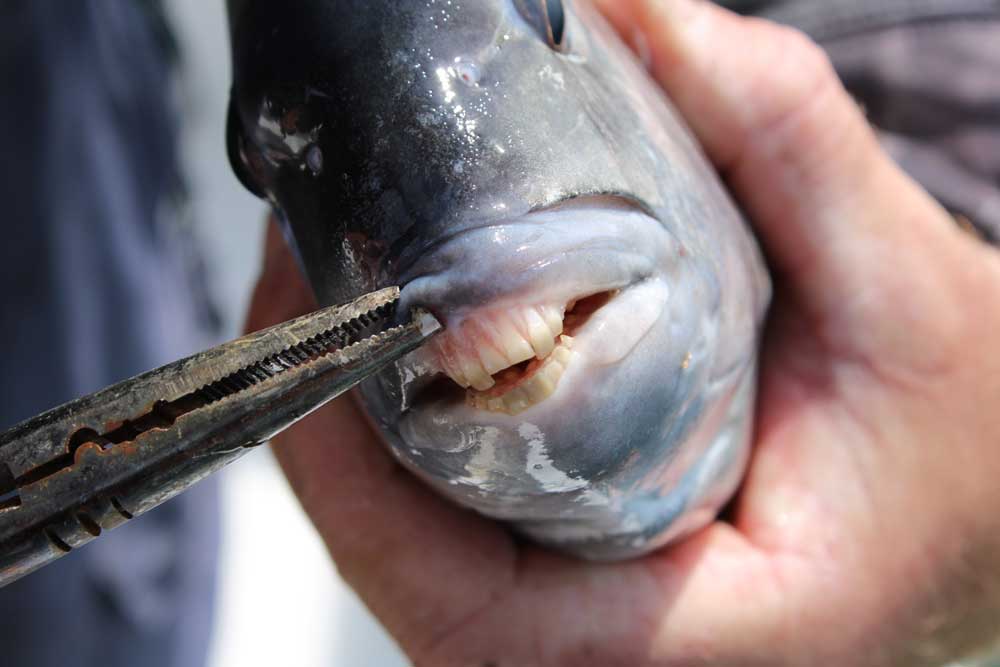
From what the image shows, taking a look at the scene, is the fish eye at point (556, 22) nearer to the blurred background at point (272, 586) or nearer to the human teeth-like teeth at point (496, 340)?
the human teeth-like teeth at point (496, 340)

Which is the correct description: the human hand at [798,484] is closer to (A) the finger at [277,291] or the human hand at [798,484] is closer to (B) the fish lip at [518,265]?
(A) the finger at [277,291]

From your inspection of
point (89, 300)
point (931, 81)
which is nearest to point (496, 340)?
point (931, 81)

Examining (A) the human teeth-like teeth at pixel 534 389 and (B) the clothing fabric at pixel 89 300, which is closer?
(A) the human teeth-like teeth at pixel 534 389

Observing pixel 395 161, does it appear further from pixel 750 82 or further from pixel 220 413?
pixel 750 82

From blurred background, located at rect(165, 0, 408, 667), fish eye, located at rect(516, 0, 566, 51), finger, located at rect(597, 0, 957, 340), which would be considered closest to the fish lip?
fish eye, located at rect(516, 0, 566, 51)

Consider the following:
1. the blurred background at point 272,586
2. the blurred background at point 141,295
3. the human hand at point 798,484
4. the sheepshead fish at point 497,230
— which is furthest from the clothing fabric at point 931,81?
the blurred background at point 272,586

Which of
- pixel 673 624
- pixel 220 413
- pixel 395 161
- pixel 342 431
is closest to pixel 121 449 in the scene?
pixel 220 413

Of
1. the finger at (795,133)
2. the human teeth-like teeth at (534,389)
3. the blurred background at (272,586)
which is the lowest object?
the blurred background at (272,586)

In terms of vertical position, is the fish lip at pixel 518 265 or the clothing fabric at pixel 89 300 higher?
the fish lip at pixel 518 265

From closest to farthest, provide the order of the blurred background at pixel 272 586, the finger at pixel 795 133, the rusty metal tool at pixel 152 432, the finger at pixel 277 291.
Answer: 1. the rusty metal tool at pixel 152 432
2. the finger at pixel 795 133
3. the finger at pixel 277 291
4. the blurred background at pixel 272 586

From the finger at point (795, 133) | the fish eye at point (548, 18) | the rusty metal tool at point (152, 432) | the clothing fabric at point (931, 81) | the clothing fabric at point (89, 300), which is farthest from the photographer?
the clothing fabric at point (89, 300)
